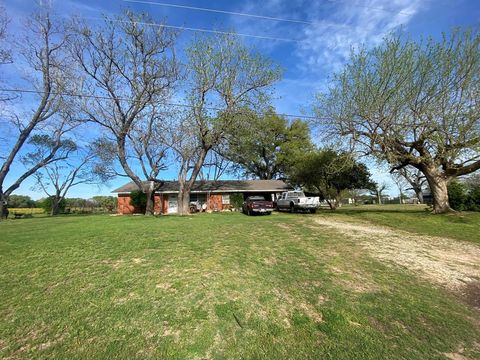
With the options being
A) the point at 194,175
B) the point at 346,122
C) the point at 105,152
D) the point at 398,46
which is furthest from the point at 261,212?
the point at 105,152

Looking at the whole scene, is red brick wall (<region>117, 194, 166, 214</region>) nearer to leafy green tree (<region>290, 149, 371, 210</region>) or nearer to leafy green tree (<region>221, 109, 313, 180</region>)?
leafy green tree (<region>221, 109, 313, 180</region>)

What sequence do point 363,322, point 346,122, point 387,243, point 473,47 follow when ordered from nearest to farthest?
1. point 363,322
2. point 387,243
3. point 473,47
4. point 346,122

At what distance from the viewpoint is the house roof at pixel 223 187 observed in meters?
29.1

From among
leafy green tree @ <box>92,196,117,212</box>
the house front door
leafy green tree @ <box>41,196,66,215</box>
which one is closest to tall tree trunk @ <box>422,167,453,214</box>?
the house front door

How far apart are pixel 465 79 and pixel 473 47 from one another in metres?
1.51

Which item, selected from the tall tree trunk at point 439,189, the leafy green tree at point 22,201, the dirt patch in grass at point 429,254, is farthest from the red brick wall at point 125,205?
the leafy green tree at point 22,201

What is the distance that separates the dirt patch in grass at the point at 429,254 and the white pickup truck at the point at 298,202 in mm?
9567

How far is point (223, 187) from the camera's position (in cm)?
3012

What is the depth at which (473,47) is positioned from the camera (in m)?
13.4

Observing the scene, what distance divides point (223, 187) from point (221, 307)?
25.9m

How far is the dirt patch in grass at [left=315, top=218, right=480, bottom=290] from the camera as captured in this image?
6.05 metres

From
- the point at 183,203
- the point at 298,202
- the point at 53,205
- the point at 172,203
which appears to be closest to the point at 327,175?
the point at 298,202

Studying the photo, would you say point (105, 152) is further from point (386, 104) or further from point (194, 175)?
point (386, 104)

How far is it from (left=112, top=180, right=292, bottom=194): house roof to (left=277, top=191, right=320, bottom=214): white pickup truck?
6.11 meters
